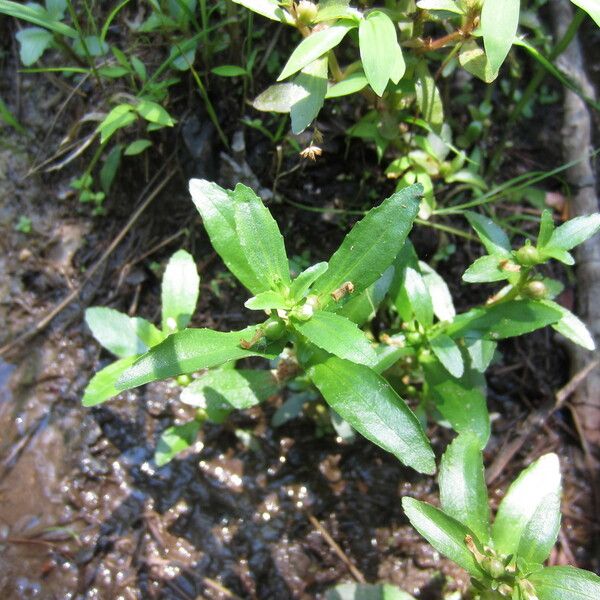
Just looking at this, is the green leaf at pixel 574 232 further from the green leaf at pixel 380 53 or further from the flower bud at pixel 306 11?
the flower bud at pixel 306 11

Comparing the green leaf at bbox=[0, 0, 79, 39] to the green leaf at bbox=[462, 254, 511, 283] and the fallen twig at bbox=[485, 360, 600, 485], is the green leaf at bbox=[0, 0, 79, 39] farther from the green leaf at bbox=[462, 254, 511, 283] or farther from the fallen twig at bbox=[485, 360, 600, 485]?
the fallen twig at bbox=[485, 360, 600, 485]

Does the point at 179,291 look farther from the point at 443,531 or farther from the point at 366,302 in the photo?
the point at 443,531

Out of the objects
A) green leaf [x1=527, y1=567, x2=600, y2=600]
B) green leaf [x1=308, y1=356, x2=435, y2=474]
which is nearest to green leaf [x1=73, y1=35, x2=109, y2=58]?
green leaf [x1=308, y1=356, x2=435, y2=474]

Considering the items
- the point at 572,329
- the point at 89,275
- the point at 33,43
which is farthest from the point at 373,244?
the point at 33,43

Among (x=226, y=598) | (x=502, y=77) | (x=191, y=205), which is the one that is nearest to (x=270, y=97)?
(x=191, y=205)

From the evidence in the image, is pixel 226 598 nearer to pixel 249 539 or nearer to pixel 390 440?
pixel 249 539

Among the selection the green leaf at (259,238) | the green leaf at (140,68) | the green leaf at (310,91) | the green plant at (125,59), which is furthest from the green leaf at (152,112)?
the green leaf at (259,238)
